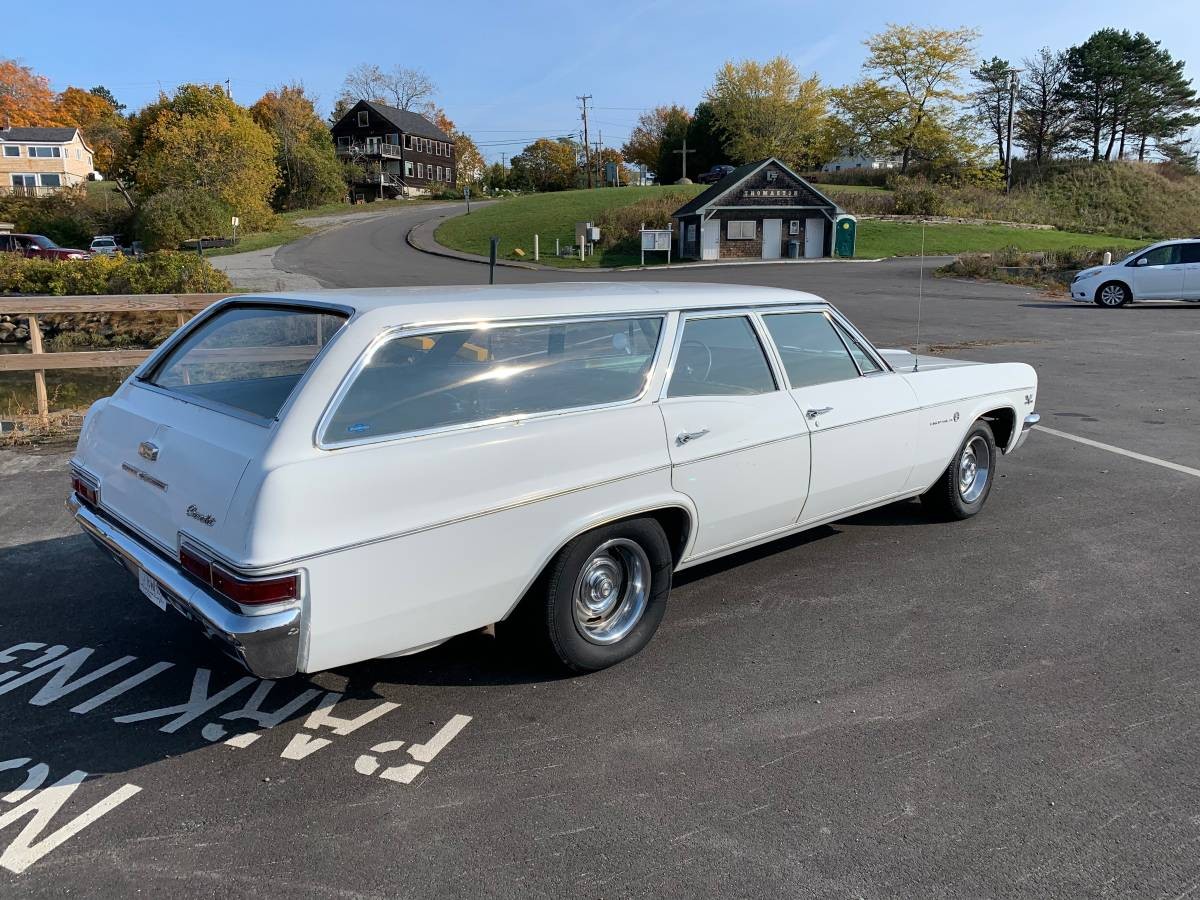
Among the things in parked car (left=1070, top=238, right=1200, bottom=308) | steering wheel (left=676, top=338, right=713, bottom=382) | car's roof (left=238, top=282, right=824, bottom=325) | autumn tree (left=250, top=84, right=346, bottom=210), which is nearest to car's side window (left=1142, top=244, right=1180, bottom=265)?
parked car (left=1070, top=238, right=1200, bottom=308)

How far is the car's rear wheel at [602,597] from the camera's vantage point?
3469 mm

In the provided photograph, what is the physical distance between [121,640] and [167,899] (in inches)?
76.8

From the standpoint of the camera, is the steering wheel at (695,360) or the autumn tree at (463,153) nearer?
the steering wheel at (695,360)

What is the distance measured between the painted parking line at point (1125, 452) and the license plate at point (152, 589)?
7.09 meters

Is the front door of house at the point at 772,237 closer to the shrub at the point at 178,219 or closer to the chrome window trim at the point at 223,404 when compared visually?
the shrub at the point at 178,219

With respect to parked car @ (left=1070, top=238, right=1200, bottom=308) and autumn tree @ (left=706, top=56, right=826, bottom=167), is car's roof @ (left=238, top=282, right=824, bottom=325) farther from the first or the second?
autumn tree @ (left=706, top=56, right=826, bottom=167)

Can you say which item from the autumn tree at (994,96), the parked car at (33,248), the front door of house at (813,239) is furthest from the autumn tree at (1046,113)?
the parked car at (33,248)

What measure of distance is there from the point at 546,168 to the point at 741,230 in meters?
49.4

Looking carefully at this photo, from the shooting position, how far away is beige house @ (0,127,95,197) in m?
68.8

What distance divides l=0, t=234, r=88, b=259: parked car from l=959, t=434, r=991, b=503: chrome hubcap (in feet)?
104

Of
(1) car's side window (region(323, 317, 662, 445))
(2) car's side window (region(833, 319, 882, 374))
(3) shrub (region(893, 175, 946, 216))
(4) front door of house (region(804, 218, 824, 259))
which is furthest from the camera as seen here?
(3) shrub (region(893, 175, 946, 216))

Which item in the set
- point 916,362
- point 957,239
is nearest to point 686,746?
point 916,362

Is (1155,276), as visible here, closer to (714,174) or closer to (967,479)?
(967,479)

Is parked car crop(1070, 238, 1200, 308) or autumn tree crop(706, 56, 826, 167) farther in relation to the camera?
autumn tree crop(706, 56, 826, 167)
